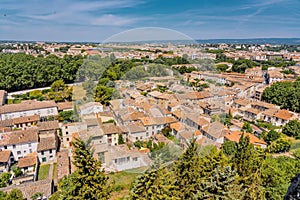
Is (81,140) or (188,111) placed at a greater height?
(188,111)

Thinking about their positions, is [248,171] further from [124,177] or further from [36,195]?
[36,195]

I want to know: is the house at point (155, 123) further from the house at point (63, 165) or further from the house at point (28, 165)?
the house at point (28, 165)

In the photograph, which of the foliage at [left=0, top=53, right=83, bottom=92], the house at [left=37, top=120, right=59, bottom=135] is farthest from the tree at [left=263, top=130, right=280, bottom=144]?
the foliage at [left=0, top=53, right=83, bottom=92]

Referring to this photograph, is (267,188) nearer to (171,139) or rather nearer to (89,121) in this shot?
(171,139)

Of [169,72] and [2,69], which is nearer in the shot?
[169,72]

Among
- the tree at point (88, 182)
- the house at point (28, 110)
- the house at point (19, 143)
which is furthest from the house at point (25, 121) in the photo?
the tree at point (88, 182)

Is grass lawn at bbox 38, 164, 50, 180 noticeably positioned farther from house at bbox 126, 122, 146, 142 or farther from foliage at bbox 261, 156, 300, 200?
house at bbox 126, 122, 146, 142

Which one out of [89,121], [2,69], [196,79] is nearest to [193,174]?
[196,79]
